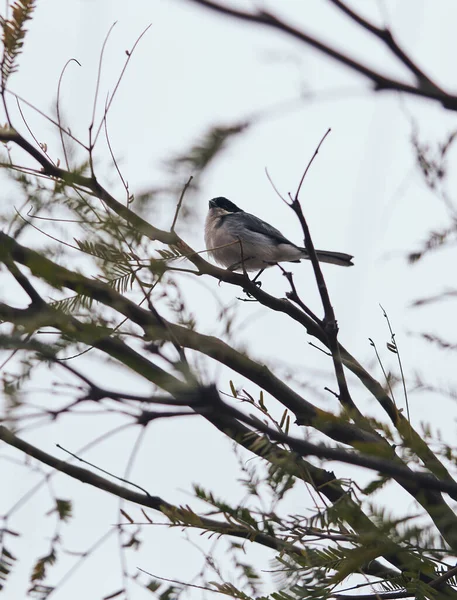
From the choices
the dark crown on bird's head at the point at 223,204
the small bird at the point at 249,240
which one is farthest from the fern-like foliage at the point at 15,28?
the dark crown on bird's head at the point at 223,204

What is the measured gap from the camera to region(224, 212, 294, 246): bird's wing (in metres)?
7.49

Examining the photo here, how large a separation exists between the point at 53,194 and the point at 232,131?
101 cm

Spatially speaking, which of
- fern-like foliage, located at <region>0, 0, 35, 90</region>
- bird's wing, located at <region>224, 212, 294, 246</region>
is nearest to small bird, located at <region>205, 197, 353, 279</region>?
bird's wing, located at <region>224, 212, 294, 246</region>

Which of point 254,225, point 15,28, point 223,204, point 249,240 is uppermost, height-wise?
point 223,204

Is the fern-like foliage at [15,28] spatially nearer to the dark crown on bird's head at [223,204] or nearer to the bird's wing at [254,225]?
the bird's wing at [254,225]

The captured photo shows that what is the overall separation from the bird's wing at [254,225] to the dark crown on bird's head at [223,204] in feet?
1.57

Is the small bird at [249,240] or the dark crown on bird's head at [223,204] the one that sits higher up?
the dark crown on bird's head at [223,204]

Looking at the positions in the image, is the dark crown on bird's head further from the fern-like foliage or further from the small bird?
the fern-like foliage

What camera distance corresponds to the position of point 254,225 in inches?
298

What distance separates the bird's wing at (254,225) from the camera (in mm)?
7488

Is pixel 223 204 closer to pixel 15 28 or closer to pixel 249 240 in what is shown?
pixel 249 240

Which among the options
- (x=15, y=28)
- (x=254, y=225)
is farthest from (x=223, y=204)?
(x=15, y=28)

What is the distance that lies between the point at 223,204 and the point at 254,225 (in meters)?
0.81

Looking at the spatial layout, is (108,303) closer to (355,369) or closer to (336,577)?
(336,577)
